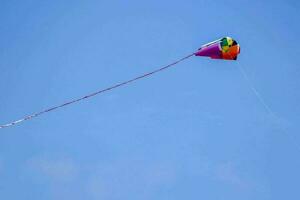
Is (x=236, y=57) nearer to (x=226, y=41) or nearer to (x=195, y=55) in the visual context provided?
(x=226, y=41)

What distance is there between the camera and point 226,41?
1844 cm

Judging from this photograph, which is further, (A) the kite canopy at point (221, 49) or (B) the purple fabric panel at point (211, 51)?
(A) the kite canopy at point (221, 49)

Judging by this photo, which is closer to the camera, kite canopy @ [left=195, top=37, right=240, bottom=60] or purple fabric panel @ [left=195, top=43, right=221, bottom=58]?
purple fabric panel @ [left=195, top=43, right=221, bottom=58]

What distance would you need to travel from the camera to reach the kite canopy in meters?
18.0

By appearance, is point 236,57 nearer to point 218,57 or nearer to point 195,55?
point 218,57

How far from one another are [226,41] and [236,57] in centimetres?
96

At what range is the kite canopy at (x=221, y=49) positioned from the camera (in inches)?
711

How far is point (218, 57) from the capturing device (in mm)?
18484

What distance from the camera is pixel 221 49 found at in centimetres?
1836

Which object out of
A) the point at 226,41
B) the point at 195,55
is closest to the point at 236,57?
the point at 226,41

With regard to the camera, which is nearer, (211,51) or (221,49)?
(211,51)

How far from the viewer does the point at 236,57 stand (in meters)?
18.9

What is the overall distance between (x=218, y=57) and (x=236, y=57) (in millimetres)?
966

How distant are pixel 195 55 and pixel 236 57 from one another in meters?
2.22
